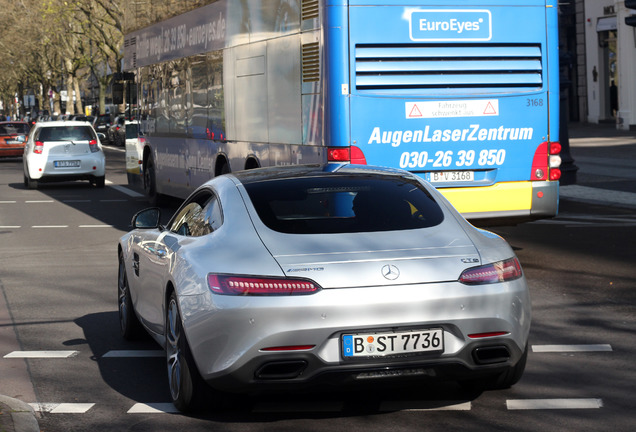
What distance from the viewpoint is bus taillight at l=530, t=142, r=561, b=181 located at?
12.8 meters

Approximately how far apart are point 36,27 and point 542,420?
6949 cm

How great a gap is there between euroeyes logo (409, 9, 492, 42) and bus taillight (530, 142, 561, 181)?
4.50 ft

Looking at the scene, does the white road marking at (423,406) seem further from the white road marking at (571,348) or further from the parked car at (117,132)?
the parked car at (117,132)

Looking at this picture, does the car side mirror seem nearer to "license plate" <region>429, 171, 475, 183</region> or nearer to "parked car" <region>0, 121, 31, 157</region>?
"license plate" <region>429, 171, 475, 183</region>

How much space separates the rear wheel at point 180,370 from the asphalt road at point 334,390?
0.10 m

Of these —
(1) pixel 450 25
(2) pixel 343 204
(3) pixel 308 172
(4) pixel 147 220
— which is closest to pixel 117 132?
(1) pixel 450 25

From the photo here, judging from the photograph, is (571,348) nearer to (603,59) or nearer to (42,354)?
(42,354)

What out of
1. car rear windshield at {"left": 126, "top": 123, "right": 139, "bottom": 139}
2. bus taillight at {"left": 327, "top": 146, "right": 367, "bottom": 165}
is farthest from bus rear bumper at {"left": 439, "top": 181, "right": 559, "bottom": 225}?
car rear windshield at {"left": 126, "top": 123, "right": 139, "bottom": 139}

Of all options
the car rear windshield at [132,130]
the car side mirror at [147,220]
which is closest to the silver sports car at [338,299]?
the car side mirror at [147,220]

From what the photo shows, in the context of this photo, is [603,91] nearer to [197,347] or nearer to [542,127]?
[542,127]

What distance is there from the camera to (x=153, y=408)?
252 inches

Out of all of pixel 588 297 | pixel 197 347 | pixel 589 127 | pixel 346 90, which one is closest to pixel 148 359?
pixel 197 347

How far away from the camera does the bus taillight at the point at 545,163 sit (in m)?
12.8

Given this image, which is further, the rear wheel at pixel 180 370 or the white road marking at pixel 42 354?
the white road marking at pixel 42 354
